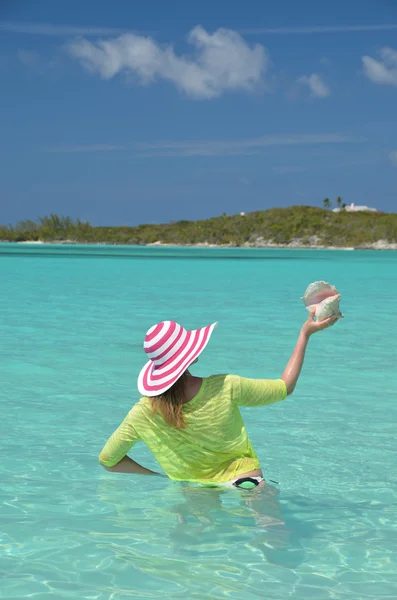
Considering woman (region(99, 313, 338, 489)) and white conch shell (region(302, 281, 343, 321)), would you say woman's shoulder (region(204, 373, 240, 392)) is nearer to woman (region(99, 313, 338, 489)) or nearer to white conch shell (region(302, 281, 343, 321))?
woman (region(99, 313, 338, 489))

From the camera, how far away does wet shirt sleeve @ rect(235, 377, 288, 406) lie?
13.6 ft

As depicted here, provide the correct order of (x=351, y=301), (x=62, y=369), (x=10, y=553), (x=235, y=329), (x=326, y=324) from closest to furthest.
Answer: (x=326, y=324) → (x=10, y=553) → (x=62, y=369) → (x=235, y=329) → (x=351, y=301)

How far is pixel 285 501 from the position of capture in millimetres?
5336

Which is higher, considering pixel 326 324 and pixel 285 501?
pixel 326 324

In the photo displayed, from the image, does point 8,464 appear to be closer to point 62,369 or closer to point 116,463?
point 116,463

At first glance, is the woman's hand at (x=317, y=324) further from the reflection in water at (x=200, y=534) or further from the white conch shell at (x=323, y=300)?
the reflection in water at (x=200, y=534)

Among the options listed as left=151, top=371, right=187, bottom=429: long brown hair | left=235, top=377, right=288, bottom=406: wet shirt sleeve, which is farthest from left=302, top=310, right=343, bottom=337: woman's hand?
left=151, top=371, right=187, bottom=429: long brown hair

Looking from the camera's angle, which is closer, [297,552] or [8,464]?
[297,552]

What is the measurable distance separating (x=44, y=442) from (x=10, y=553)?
2.50 meters

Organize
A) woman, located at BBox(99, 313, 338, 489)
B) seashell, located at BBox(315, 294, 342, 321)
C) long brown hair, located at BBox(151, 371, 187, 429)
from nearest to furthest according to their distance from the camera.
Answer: seashell, located at BBox(315, 294, 342, 321), woman, located at BBox(99, 313, 338, 489), long brown hair, located at BBox(151, 371, 187, 429)

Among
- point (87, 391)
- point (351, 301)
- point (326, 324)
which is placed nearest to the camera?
point (326, 324)

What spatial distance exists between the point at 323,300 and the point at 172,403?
0.92 metres

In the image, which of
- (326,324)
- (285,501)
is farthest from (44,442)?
(326,324)

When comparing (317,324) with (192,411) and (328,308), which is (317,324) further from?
(192,411)
